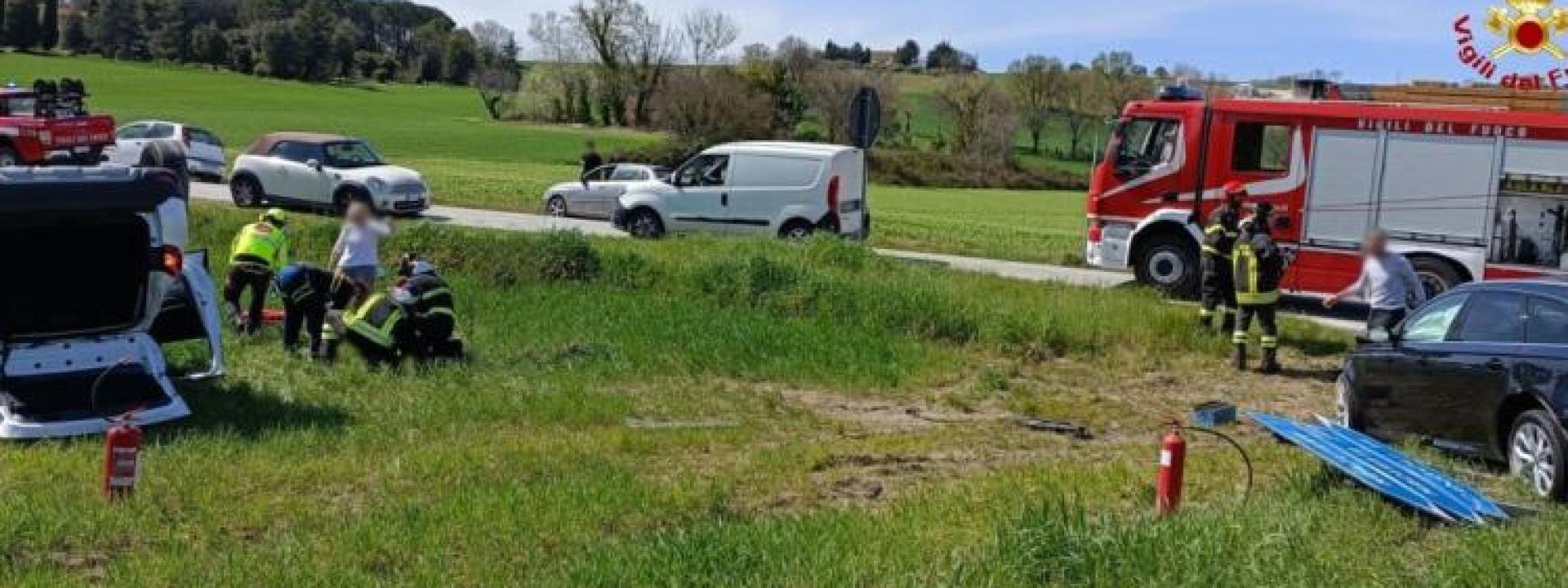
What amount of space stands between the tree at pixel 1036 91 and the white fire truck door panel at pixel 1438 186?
208 ft

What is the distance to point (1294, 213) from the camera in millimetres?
18391

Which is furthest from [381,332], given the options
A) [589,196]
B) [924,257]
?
[589,196]

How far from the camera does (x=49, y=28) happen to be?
110750mm

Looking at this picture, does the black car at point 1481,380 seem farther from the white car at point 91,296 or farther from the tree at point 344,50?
the tree at point 344,50

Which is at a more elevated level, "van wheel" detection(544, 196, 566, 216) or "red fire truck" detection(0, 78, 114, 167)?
"red fire truck" detection(0, 78, 114, 167)

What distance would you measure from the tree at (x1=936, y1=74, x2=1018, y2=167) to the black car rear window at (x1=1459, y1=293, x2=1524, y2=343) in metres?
60.0

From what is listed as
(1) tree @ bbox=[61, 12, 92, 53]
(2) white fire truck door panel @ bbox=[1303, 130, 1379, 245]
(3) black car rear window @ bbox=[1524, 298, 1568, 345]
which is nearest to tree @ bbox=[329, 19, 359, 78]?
(1) tree @ bbox=[61, 12, 92, 53]

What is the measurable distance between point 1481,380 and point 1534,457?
0.75 meters

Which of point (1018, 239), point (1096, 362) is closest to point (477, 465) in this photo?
point (1096, 362)

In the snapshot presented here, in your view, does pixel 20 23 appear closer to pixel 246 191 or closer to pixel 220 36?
pixel 220 36

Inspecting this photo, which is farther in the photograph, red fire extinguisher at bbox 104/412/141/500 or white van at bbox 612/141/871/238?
white van at bbox 612/141/871/238

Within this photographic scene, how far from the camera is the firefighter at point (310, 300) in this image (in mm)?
11906

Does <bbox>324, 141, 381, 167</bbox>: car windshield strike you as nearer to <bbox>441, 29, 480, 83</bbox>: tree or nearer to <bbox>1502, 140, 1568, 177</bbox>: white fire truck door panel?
<bbox>1502, 140, 1568, 177</bbox>: white fire truck door panel

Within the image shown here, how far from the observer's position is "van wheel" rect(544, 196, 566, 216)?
1164 inches
